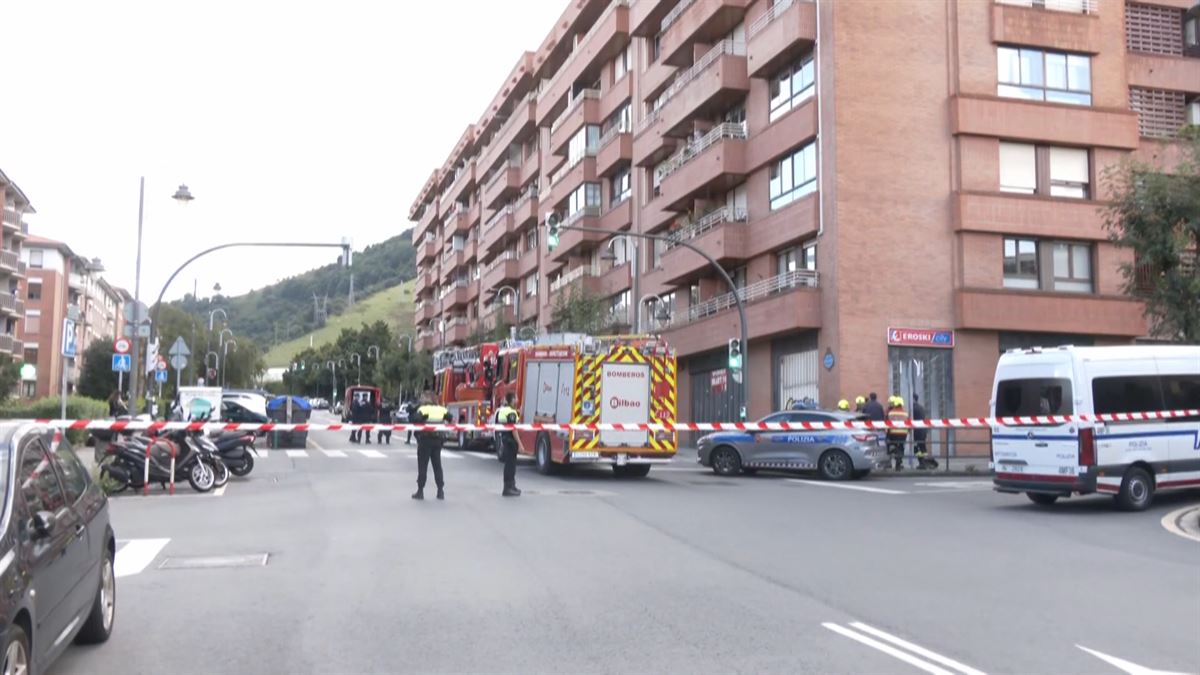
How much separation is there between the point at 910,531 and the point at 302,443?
82.0 ft

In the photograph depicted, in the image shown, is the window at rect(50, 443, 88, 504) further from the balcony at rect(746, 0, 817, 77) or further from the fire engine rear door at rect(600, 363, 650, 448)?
the balcony at rect(746, 0, 817, 77)

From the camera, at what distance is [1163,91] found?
34.7m

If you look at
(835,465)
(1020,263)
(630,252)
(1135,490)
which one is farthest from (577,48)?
(1135,490)

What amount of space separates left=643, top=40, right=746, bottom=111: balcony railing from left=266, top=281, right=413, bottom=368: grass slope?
12712cm

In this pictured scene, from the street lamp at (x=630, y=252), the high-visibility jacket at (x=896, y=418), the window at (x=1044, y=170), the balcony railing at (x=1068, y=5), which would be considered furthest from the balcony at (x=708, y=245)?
the high-visibility jacket at (x=896, y=418)

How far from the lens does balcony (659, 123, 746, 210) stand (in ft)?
116

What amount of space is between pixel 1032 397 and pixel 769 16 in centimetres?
2063

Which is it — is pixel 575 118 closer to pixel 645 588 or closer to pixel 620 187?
pixel 620 187

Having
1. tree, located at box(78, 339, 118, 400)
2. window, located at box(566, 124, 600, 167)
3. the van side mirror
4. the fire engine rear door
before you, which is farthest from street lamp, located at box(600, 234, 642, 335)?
the van side mirror

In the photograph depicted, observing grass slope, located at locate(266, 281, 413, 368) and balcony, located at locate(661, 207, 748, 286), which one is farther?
grass slope, located at locate(266, 281, 413, 368)

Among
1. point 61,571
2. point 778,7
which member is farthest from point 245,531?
point 778,7

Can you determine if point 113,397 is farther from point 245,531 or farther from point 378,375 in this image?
point 378,375

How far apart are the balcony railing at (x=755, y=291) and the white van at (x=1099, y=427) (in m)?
14.8

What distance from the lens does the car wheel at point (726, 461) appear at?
23.9 meters
